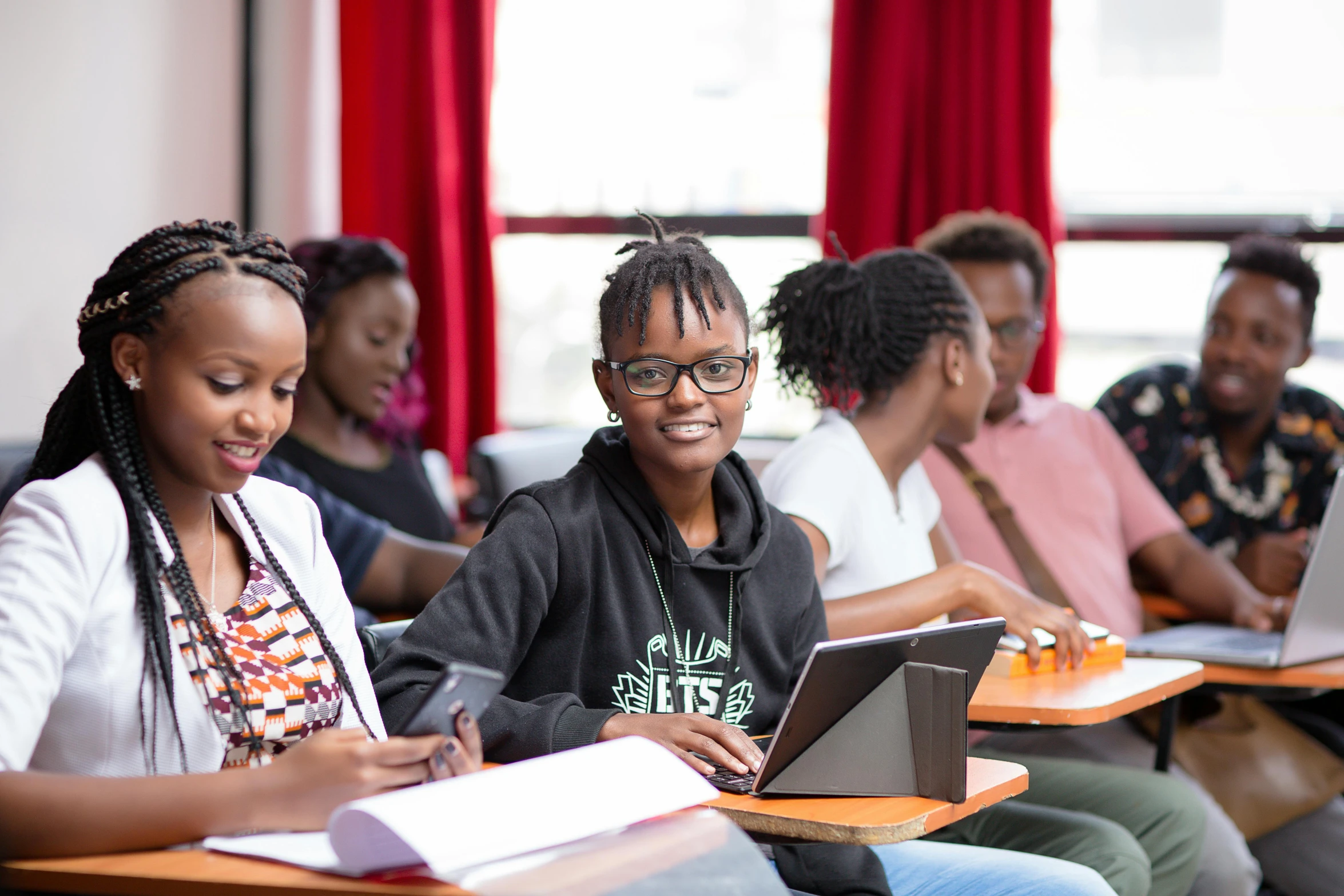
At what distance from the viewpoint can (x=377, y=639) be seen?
1713 mm

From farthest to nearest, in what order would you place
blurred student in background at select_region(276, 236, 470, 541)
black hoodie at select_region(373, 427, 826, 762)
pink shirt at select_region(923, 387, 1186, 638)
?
blurred student in background at select_region(276, 236, 470, 541) < pink shirt at select_region(923, 387, 1186, 638) < black hoodie at select_region(373, 427, 826, 762)

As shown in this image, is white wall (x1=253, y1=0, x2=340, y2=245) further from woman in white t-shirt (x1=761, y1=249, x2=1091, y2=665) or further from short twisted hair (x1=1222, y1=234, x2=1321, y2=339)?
short twisted hair (x1=1222, y1=234, x2=1321, y2=339)

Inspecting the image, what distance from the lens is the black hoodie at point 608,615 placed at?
1.49 metres

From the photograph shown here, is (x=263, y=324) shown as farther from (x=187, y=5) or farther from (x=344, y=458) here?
(x=187, y=5)

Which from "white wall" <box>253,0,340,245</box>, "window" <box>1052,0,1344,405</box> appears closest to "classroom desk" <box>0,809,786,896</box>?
"window" <box>1052,0,1344,405</box>

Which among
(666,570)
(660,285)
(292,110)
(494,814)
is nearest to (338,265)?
(660,285)

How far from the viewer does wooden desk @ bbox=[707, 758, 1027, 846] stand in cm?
123

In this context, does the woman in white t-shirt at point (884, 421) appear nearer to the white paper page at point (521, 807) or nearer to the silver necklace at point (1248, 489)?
the white paper page at point (521, 807)

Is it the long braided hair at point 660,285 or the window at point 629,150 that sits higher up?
the window at point 629,150

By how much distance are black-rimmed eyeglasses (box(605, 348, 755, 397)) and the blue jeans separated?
62cm

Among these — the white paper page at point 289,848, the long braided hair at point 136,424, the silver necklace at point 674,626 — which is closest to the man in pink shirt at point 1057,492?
the silver necklace at point 674,626

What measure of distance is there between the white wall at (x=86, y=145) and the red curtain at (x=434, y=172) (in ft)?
1.54

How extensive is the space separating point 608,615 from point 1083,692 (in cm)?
72

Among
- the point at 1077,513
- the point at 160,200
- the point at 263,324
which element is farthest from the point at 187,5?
the point at 263,324
